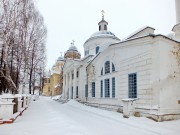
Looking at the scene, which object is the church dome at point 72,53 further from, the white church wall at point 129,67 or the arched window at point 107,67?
the arched window at point 107,67

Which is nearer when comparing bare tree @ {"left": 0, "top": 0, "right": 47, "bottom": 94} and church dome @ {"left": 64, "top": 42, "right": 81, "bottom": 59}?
bare tree @ {"left": 0, "top": 0, "right": 47, "bottom": 94}

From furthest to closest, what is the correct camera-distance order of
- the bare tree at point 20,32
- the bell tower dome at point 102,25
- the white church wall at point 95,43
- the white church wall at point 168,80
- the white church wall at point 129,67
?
the bell tower dome at point 102,25 < the white church wall at point 95,43 < the bare tree at point 20,32 < the white church wall at point 129,67 < the white church wall at point 168,80

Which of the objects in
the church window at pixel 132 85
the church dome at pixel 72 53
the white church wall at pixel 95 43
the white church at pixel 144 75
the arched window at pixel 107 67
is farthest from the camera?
the church dome at pixel 72 53

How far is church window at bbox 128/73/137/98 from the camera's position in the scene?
12.3 meters

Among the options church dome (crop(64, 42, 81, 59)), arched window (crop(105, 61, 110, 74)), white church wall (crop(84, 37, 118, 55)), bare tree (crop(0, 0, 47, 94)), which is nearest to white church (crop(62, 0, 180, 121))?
arched window (crop(105, 61, 110, 74))

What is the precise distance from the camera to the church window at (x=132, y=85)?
12.3 meters

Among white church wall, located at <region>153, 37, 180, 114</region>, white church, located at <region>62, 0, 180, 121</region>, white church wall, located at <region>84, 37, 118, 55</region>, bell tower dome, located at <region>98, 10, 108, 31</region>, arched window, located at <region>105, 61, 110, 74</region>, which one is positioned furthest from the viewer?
bell tower dome, located at <region>98, 10, 108, 31</region>

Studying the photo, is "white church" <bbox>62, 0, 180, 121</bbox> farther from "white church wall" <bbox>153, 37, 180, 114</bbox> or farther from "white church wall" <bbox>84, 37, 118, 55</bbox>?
"white church wall" <bbox>84, 37, 118, 55</bbox>

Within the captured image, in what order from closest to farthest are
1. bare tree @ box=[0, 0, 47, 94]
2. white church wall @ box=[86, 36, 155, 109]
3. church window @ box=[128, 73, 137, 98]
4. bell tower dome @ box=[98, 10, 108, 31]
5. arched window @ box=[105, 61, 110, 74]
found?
white church wall @ box=[86, 36, 155, 109] → church window @ box=[128, 73, 137, 98] → bare tree @ box=[0, 0, 47, 94] → arched window @ box=[105, 61, 110, 74] → bell tower dome @ box=[98, 10, 108, 31]

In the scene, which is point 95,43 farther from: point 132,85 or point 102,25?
point 132,85

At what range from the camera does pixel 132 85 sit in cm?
1253

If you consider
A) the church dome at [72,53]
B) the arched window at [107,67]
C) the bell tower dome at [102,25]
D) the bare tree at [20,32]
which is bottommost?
the arched window at [107,67]

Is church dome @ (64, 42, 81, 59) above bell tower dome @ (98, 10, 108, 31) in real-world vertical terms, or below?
below

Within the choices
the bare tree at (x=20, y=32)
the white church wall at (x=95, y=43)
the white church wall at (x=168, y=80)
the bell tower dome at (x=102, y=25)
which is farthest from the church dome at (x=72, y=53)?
the white church wall at (x=168, y=80)
